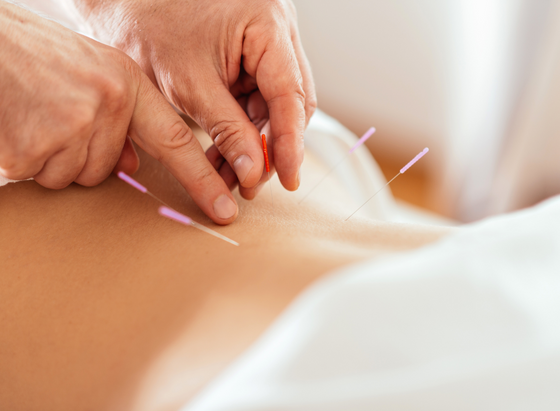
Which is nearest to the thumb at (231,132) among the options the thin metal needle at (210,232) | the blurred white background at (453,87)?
the thin metal needle at (210,232)

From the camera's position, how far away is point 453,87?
311 cm

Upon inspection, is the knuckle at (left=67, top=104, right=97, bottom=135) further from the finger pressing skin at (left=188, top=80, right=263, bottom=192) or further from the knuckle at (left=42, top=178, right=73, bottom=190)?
the finger pressing skin at (left=188, top=80, right=263, bottom=192)

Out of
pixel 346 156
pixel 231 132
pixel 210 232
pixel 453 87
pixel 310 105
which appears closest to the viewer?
pixel 210 232

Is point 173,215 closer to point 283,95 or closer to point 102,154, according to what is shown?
point 102,154

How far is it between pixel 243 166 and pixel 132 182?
23 centimetres

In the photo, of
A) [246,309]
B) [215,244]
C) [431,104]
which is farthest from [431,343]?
[431,104]

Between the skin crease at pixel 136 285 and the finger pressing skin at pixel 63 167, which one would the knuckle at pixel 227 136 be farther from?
the finger pressing skin at pixel 63 167

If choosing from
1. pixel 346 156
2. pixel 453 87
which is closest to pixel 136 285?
pixel 346 156

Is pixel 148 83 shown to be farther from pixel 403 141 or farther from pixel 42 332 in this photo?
pixel 403 141

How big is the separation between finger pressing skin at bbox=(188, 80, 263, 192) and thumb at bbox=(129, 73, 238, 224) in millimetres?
66

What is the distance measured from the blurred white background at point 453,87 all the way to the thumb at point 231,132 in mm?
2065

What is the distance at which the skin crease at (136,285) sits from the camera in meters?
0.67

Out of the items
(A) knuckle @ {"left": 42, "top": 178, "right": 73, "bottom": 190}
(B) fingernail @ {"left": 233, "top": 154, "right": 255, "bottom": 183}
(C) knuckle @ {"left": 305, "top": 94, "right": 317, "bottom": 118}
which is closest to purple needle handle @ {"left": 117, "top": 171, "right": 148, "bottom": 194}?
(A) knuckle @ {"left": 42, "top": 178, "right": 73, "bottom": 190}

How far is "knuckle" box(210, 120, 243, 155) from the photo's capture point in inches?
39.7
